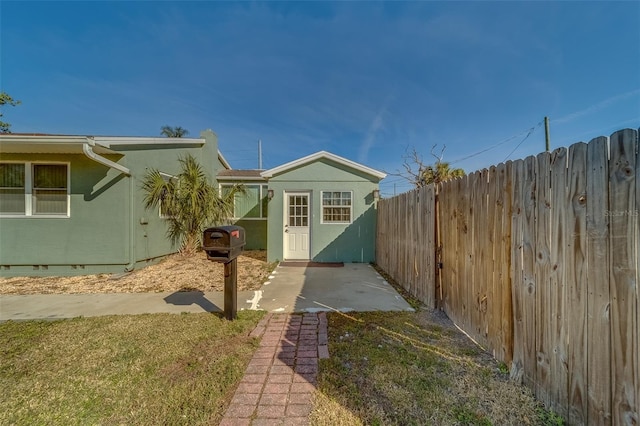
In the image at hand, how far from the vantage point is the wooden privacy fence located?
1.51 m

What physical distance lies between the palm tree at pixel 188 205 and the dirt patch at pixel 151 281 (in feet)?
4.28

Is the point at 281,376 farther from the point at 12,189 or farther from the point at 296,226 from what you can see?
the point at 12,189

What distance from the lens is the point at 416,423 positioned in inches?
72.9

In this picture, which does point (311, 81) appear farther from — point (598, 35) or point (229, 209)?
point (598, 35)

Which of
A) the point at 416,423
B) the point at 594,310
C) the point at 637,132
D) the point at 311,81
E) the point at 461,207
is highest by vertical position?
the point at 311,81

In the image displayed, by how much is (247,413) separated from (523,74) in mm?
13418

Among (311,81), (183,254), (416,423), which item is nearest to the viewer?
(416,423)

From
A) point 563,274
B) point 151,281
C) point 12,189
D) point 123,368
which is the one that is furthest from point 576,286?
point 12,189

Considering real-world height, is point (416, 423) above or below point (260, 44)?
below

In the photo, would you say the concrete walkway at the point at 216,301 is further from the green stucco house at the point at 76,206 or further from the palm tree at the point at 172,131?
the palm tree at the point at 172,131

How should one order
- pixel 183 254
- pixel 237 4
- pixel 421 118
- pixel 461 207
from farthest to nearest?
Answer: pixel 421 118 < pixel 183 254 < pixel 237 4 < pixel 461 207

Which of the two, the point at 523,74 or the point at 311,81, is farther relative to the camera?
the point at 311,81

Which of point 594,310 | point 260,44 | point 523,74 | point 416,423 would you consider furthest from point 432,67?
point 416,423

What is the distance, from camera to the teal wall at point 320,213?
853 cm
